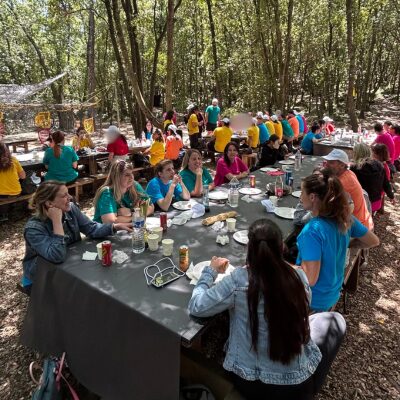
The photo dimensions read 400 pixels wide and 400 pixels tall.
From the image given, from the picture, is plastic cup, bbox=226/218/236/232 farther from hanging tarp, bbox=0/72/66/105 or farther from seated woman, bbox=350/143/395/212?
hanging tarp, bbox=0/72/66/105

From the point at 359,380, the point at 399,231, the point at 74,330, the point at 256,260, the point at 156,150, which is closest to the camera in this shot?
the point at 256,260

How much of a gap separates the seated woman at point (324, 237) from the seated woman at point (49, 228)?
6.30 feet

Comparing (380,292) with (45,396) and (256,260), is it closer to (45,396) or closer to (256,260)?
(256,260)

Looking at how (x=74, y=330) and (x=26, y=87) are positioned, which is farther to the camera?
(x=26, y=87)

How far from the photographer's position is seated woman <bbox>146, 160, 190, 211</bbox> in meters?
4.06

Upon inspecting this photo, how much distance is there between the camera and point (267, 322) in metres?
1.75

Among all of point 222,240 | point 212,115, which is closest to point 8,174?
point 222,240

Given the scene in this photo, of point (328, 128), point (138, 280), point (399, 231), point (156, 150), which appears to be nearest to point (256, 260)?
point (138, 280)

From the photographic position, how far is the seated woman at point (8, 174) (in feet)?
18.3

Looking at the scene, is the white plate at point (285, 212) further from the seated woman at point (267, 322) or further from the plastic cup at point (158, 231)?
the seated woman at point (267, 322)

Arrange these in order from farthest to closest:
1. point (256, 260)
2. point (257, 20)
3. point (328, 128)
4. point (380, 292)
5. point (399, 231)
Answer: point (257, 20) → point (328, 128) → point (399, 231) → point (380, 292) → point (256, 260)

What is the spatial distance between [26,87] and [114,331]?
15.4m

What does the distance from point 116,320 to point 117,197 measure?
1672 millimetres

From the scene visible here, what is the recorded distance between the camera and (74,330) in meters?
2.45
